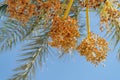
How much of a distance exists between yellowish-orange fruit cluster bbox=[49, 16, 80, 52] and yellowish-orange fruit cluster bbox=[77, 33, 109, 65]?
0.46 ft

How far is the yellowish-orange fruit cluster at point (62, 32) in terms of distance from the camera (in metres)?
2.80

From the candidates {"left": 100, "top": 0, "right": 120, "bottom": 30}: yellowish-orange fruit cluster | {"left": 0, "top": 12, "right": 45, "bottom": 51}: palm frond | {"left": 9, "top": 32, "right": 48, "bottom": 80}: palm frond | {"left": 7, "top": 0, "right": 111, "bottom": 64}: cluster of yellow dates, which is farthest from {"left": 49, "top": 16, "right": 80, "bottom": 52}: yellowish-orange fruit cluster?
{"left": 0, "top": 12, "right": 45, "bottom": 51}: palm frond

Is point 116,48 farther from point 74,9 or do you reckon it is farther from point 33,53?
point 33,53

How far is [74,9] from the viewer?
516cm

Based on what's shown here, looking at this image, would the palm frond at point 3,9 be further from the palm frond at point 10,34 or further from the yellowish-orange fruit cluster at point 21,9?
the yellowish-orange fruit cluster at point 21,9

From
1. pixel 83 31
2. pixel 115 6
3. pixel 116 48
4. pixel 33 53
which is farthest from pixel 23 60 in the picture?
pixel 115 6

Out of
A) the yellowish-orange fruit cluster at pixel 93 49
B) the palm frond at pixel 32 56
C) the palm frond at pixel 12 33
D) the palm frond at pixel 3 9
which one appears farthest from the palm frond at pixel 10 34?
the yellowish-orange fruit cluster at pixel 93 49

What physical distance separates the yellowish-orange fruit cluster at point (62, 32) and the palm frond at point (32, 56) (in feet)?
7.14

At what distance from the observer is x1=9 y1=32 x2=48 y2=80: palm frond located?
4973 mm

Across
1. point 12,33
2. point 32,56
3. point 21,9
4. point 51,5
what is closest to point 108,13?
point 51,5

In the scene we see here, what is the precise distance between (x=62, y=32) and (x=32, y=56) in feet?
Result: 7.67

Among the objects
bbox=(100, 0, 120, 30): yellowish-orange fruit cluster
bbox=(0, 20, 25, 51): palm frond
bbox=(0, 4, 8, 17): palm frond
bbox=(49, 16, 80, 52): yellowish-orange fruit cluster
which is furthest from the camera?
bbox=(0, 20, 25, 51): palm frond

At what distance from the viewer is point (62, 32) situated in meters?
2.79

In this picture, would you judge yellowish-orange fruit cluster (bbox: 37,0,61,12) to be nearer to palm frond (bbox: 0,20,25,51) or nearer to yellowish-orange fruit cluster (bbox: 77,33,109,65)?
yellowish-orange fruit cluster (bbox: 77,33,109,65)
